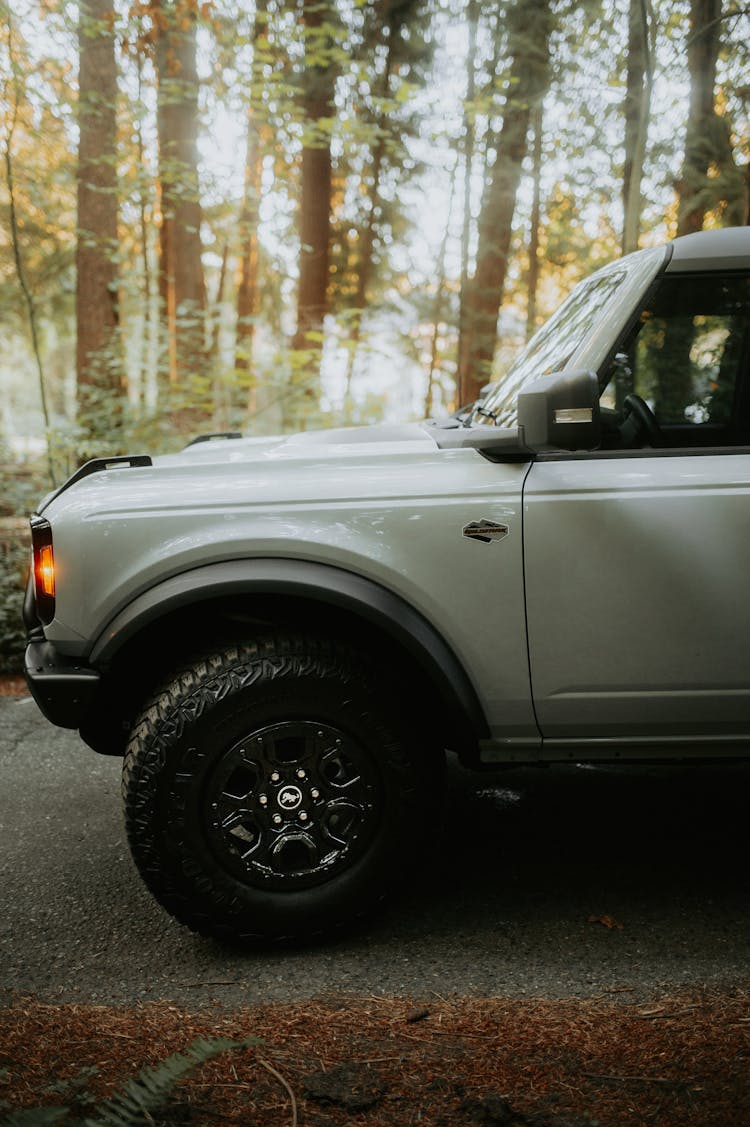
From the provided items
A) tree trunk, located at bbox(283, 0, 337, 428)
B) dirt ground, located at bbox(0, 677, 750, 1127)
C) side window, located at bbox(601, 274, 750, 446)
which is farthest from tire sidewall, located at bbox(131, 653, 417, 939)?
tree trunk, located at bbox(283, 0, 337, 428)

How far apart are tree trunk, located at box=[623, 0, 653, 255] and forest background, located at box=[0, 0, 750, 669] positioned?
23 mm

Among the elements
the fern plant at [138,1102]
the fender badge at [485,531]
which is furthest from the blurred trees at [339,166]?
the fern plant at [138,1102]

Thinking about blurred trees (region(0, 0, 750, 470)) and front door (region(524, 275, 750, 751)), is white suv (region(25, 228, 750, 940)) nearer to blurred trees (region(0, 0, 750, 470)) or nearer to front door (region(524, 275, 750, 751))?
front door (region(524, 275, 750, 751))

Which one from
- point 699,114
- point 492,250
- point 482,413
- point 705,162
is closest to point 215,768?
point 482,413

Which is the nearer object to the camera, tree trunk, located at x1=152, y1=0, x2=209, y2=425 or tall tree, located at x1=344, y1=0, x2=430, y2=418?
tree trunk, located at x1=152, y1=0, x2=209, y2=425

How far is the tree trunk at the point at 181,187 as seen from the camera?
8.54m

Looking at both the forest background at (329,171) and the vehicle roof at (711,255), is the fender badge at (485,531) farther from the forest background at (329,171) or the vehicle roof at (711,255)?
the forest background at (329,171)

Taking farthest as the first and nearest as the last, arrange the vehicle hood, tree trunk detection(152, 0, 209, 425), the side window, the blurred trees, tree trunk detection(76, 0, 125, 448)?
tree trunk detection(152, 0, 209, 425) < tree trunk detection(76, 0, 125, 448) < the blurred trees < the side window < the vehicle hood

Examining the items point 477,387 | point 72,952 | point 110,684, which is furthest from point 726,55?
point 72,952

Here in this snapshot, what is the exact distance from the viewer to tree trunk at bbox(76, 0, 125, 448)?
8.09 m

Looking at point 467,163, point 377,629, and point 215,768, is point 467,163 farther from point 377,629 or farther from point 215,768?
point 215,768

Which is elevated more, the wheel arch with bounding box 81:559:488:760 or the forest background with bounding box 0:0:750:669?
the forest background with bounding box 0:0:750:669

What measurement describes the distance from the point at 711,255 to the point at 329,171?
9.53 metres

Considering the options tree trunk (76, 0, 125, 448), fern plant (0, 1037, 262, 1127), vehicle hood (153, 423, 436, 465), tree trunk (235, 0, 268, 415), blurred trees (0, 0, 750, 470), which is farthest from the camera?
tree trunk (235, 0, 268, 415)
